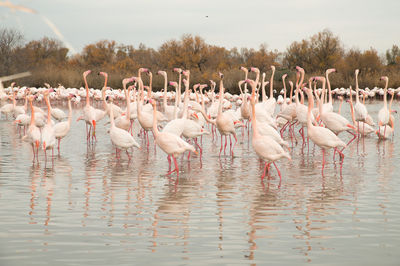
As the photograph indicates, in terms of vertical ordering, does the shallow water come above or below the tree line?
below

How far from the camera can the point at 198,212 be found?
24.3ft

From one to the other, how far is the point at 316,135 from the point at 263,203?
3.20m

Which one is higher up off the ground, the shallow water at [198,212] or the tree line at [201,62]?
the tree line at [201,62]

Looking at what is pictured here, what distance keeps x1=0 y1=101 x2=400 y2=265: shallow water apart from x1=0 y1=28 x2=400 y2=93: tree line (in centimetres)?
1910

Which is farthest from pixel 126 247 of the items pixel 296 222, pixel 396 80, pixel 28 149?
pixel 396 80

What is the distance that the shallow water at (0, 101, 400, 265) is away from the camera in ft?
18.4

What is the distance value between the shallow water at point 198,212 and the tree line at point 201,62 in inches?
752

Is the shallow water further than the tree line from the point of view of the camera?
No

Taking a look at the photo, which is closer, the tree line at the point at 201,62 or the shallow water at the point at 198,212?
the shallow water at the point at 198,212

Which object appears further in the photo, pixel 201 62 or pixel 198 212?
pixel 201 62

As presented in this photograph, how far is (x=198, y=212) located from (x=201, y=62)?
2057 inches

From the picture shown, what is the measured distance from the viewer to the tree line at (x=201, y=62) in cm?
4272

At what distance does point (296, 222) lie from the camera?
6.87 m

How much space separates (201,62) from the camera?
58938mm
